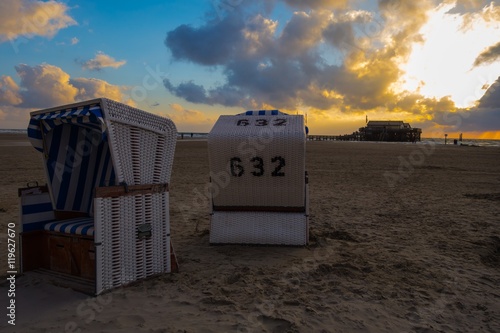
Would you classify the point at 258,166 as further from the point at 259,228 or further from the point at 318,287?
the point at 318,287

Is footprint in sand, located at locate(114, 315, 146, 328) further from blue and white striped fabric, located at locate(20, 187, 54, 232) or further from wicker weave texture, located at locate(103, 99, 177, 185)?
blue and white striped fabric, located at locate(20, 187, 54, 232)

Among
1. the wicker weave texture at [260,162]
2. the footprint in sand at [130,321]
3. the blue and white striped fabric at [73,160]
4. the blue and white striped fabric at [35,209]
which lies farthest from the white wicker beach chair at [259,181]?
the footprint in sand at [130,321]

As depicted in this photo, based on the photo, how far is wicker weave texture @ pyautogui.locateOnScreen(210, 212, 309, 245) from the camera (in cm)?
600

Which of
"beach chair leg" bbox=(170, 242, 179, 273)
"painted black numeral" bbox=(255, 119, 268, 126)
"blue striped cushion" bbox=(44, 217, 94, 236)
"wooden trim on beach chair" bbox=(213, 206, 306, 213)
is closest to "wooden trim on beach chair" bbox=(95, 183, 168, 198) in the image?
"blue striped cushion" bbox=(44, 217, 94, 236)

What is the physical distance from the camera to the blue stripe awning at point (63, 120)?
13.4 feet

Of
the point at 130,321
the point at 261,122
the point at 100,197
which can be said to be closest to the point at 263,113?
the point at 261,122

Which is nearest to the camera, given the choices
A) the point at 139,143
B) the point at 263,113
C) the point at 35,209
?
the point at 139,143

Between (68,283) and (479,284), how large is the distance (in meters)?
5.09

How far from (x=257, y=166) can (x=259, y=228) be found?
1056mm

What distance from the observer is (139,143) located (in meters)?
4.54

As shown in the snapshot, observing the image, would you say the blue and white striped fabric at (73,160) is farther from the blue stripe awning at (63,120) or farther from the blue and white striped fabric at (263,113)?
the blue and white striped fabric at (263,113)

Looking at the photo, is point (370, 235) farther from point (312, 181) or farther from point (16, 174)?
point (16, 174)

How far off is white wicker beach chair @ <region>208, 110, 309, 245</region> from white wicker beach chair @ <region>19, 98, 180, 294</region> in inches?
47.3

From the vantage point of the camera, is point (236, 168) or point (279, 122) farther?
point (279, 122)
